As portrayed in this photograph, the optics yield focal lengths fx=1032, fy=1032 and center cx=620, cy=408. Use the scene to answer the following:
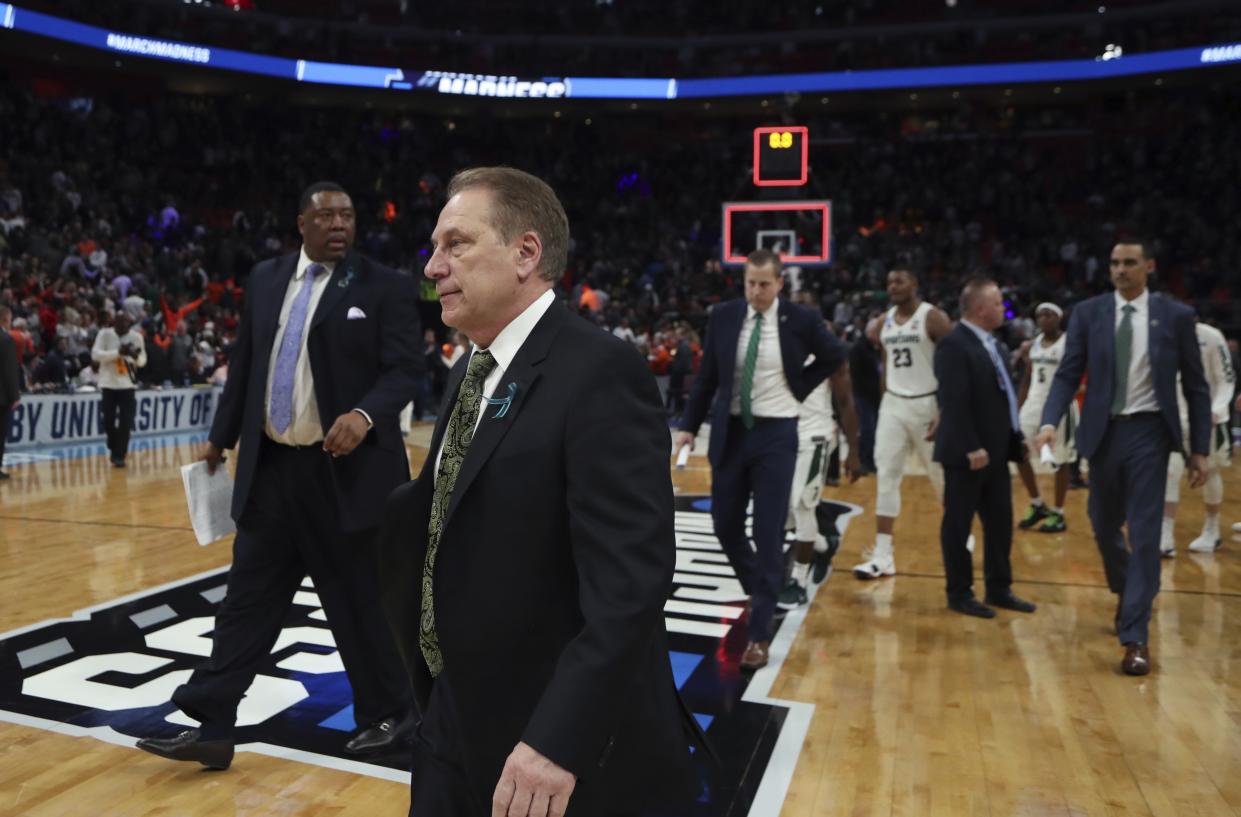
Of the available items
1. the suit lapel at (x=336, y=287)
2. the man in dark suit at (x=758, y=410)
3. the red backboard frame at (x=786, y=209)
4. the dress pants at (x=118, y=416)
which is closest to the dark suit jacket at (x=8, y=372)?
the dress pants at (x=118, y=416)

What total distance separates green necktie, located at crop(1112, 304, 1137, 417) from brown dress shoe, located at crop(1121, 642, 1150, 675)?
1.03 m

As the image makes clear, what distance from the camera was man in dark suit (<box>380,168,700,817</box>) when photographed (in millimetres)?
1507

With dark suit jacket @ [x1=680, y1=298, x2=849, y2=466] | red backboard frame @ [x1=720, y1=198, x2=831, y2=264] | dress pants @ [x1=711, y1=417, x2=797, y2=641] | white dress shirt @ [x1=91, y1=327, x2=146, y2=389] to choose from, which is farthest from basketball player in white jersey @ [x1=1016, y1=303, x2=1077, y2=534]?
white dress shirt @ [x1=91, y1=327, x2=146, y2=389]

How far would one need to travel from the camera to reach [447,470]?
1.77m

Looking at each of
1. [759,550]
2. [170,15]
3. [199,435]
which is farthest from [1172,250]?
[170,15]

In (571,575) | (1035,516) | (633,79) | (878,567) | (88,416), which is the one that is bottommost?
(878,567)

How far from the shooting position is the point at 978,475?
18.2 feet

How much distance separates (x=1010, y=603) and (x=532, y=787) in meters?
4.83

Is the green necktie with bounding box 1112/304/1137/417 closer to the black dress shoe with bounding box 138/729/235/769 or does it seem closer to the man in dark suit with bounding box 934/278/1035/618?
the man in dark suit with bounding box 934/278/1035/618

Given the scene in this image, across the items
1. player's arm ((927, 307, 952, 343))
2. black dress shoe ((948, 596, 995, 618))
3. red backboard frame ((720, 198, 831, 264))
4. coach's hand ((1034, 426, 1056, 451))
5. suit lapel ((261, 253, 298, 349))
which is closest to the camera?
suit lapel ((261, 253, 298, 349))

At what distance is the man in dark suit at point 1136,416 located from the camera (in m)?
4.53

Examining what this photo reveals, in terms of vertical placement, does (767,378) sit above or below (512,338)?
above

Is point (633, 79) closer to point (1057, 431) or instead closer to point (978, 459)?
point (1057, 431)

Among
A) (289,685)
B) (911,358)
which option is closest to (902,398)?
(911,358)
